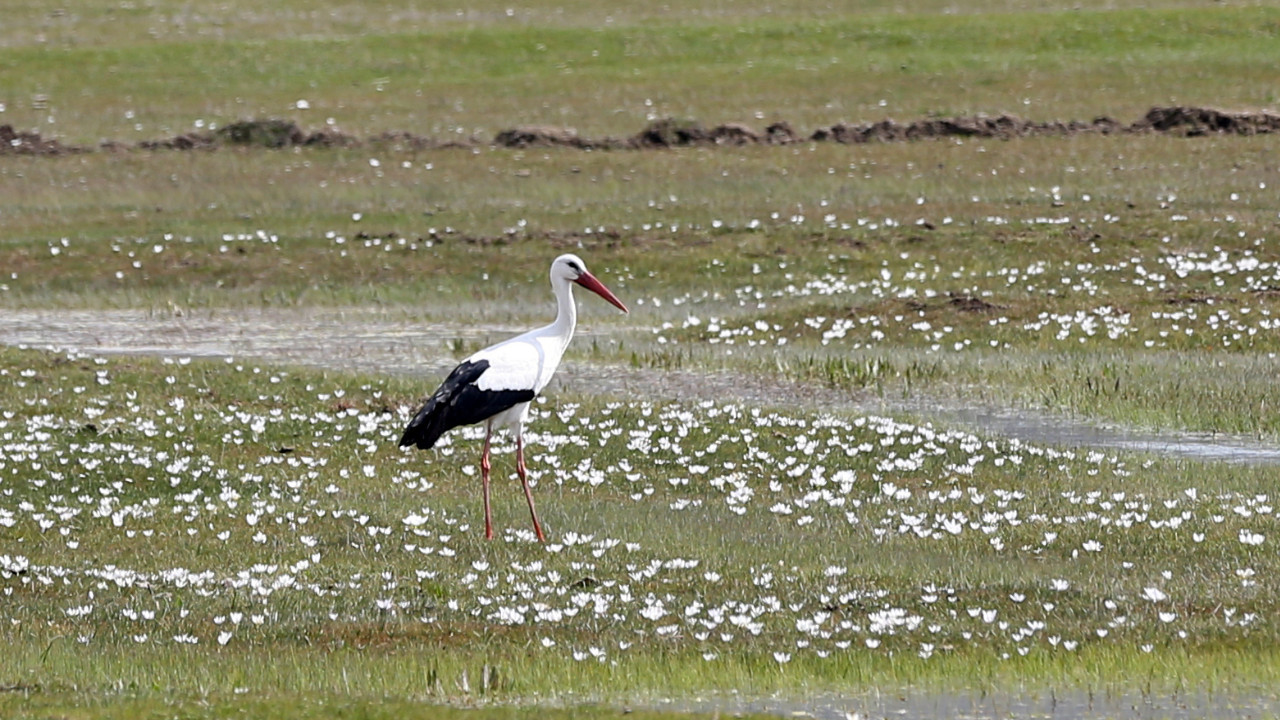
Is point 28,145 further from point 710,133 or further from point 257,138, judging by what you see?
point 710,133

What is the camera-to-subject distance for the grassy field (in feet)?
37.5

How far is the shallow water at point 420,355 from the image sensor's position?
780 inches

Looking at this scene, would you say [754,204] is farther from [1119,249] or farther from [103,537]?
[103,537]

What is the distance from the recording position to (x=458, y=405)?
15.6 meters

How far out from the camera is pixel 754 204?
37969mm

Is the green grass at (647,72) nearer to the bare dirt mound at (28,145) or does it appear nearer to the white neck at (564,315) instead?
the bare dirt mound at (28,145)

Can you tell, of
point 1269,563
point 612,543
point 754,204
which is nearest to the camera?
point 1269,563

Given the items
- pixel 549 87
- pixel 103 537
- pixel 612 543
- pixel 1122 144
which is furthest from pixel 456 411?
pixel 549 87

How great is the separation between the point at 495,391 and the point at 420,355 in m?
10.9

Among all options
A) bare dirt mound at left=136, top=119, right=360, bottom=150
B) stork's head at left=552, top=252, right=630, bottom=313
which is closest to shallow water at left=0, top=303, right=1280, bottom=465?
stork's head at left=552, top=252, right=630, bottom=313

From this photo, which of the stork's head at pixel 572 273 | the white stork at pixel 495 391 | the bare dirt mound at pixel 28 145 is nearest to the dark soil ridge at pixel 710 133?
the bare dirt mound at pixel 28 145

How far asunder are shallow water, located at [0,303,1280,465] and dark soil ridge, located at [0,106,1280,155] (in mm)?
17128

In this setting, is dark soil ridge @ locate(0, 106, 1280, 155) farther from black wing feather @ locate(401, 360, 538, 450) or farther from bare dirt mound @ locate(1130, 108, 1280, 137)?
black wing feather @ locate(401, 360, 538, 450)

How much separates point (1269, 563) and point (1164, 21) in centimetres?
5585
